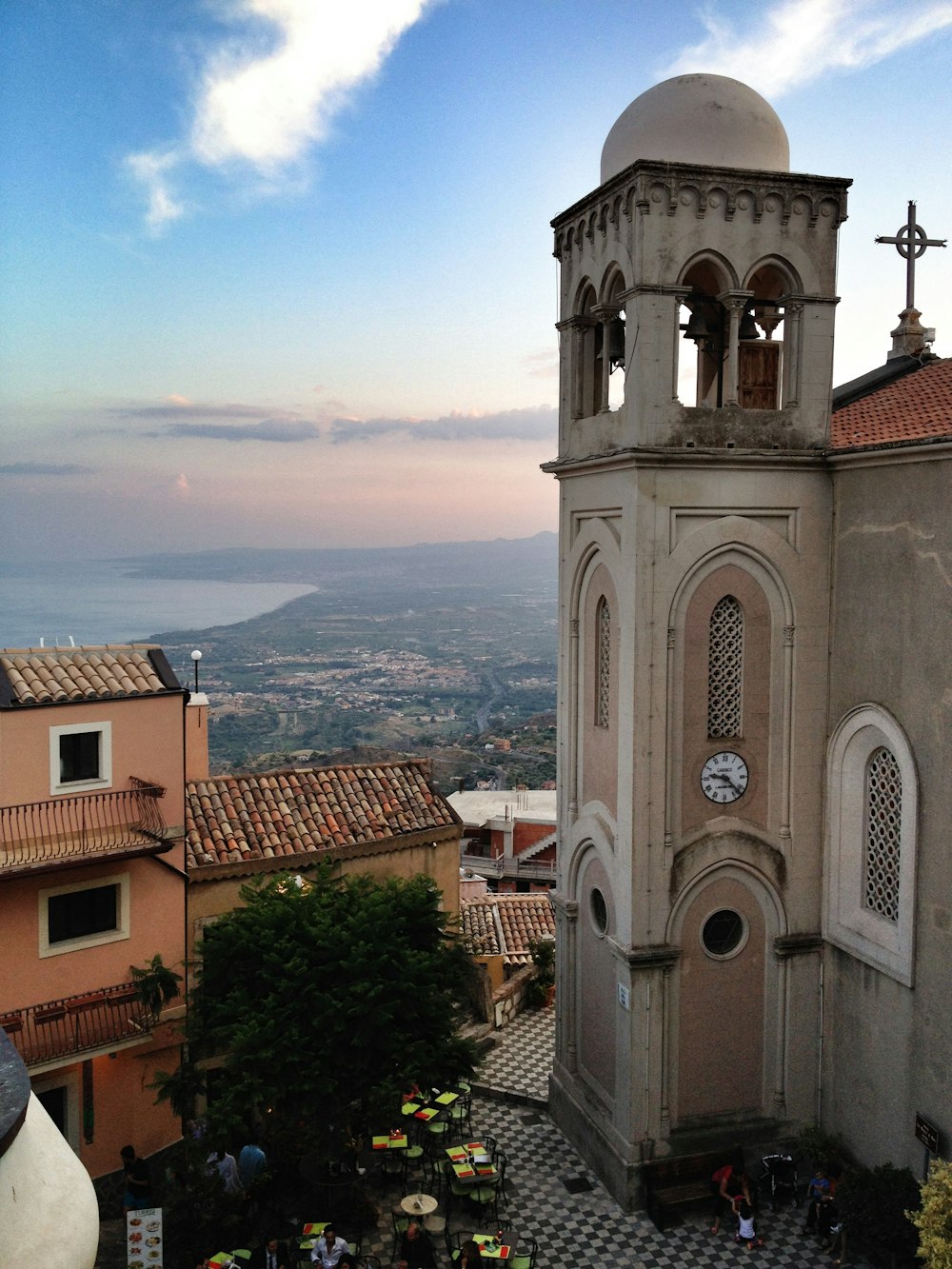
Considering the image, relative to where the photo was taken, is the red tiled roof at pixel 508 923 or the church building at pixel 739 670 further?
the red tiled roof at pixel 508 923

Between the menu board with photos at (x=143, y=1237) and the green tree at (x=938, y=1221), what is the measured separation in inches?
365

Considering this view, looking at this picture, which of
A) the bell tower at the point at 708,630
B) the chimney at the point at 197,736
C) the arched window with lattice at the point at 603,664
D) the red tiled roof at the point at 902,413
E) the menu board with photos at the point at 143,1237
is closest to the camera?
the menu board with photos at the point at 143,1237

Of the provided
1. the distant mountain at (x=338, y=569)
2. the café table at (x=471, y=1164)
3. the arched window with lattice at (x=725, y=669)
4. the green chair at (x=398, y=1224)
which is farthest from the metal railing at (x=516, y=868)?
the distant mountain at (x=338, y=569)

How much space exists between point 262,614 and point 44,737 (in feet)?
340

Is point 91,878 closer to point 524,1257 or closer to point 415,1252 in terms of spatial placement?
point 415,1252

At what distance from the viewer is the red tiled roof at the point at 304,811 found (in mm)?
19875

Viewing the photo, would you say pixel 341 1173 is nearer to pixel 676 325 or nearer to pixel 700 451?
pixel 700 451

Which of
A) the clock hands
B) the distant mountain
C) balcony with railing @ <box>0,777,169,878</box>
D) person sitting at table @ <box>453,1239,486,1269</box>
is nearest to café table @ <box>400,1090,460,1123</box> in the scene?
person sitting at table @ <box>453,1239,486,1269</box>

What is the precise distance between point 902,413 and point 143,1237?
1571 cm

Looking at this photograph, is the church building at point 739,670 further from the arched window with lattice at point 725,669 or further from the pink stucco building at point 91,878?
the pink stucco building at point 91,878

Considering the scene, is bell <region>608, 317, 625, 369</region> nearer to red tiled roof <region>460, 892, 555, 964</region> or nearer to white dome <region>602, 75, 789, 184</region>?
white dome <region>602, 75, 789, 184</region>

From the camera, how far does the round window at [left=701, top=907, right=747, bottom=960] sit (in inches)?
661

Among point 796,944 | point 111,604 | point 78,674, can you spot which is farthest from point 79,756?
point 111,604

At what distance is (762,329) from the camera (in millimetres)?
18516
